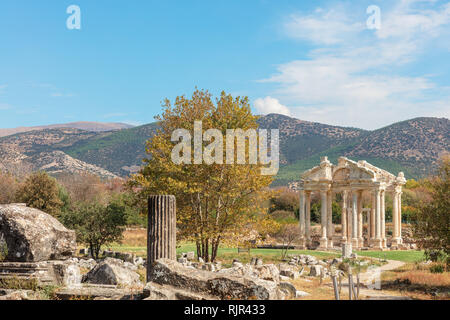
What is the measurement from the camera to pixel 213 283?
11727 mm

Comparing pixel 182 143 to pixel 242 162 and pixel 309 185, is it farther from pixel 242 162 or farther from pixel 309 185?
pixel 309 185

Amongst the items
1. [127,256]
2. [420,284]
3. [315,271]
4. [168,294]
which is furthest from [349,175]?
[168,294]

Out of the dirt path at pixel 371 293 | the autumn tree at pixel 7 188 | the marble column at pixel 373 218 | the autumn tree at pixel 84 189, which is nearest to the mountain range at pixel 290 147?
the autumn tree at pixel 84 189

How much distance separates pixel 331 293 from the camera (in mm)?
17812

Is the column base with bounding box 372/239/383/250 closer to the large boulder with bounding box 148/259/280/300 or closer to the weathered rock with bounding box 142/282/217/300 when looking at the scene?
the large boulder with bounding box 148/259/280/300

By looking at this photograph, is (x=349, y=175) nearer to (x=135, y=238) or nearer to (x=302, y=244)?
(x=302, y=244)

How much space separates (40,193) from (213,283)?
34844 millimetres

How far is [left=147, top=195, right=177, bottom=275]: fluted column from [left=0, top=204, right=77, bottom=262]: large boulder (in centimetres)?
257

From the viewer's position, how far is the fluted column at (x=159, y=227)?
1460cm

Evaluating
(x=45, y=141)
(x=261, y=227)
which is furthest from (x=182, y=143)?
(x=45, y=141)

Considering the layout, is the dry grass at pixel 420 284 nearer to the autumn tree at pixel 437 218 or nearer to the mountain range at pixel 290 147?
the autumn tree at pixel 437 218

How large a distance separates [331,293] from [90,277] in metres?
8.12

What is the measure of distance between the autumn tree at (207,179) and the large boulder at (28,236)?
10658 millimetres
